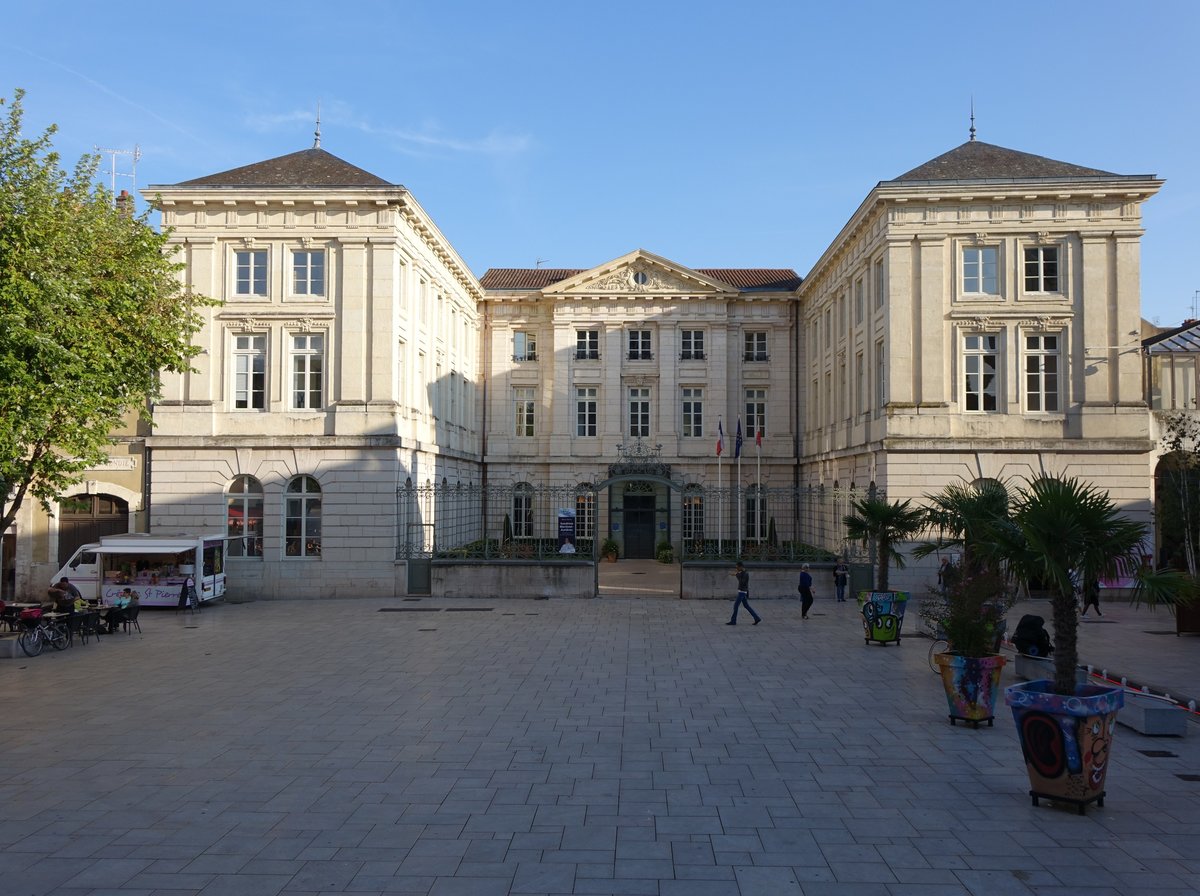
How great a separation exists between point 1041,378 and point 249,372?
24.4m

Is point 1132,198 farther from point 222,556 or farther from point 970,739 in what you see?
point 222,556

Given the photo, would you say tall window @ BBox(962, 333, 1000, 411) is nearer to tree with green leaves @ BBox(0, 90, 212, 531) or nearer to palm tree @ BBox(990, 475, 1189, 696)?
palm tree @ BBox(990, 475, 1189, 696)

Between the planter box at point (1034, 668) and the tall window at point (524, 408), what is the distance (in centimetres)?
3017

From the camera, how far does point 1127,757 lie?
10422 millimetres

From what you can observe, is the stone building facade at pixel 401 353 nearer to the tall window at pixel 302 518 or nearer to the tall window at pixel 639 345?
the tall window at pixel 302 518

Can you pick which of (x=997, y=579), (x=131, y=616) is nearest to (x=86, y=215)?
(x=131, y=616)

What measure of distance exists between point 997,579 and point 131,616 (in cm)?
1838

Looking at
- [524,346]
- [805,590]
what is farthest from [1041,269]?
A: [524,346]

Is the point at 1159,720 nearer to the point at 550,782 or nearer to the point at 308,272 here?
the point at 550,782

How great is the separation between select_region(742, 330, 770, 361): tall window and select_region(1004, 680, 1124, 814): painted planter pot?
3473 cm

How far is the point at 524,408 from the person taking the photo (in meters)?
42.8

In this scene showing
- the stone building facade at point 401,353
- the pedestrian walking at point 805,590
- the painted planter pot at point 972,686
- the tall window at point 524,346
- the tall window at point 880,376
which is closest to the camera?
the painted planter pot at point 972,686

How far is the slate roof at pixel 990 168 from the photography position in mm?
27109

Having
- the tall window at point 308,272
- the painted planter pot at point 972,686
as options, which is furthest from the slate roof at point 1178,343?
the tall window at point 308,272
